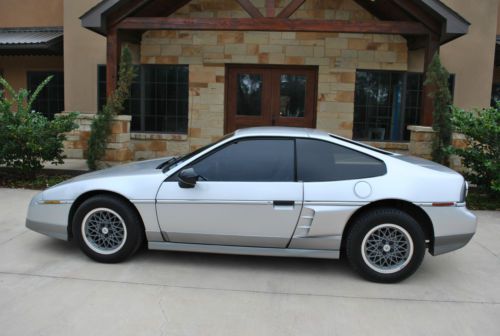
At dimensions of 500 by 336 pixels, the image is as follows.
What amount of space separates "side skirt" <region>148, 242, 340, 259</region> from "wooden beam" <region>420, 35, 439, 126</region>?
5703 mm

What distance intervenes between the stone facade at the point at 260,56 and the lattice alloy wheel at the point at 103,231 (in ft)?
20.2

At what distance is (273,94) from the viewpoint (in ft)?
37.0

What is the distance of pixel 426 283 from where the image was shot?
453 cm

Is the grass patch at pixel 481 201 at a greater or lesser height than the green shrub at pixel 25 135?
lesser

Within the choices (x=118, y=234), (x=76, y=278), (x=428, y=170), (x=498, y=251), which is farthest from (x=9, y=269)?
(x=498, y=251)

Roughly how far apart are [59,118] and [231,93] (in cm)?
421

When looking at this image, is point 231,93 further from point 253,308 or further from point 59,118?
point 253,308

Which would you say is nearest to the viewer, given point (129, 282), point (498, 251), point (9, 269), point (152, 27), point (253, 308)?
point (253, 308)

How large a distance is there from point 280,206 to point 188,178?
36.4 inches

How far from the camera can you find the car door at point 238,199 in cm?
450

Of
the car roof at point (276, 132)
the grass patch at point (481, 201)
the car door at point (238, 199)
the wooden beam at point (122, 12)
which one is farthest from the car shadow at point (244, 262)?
the wooden beam at point (122, 12)

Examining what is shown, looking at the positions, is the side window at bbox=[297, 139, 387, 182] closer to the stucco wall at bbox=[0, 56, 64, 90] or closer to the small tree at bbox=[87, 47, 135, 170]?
the small tree at bbox=[87, 47, 135, 170]

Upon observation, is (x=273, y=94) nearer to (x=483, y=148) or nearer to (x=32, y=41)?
(x=483, y=148)

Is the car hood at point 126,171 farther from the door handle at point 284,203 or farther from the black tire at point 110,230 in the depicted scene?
the door handle at point 284,203
